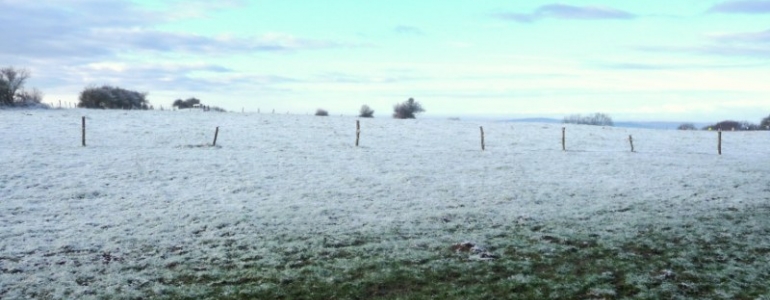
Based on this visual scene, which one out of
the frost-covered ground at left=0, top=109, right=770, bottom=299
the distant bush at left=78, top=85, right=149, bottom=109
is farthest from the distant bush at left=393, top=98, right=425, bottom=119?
the frost-covered ground at left=0, top=109, right=770, bottom=299

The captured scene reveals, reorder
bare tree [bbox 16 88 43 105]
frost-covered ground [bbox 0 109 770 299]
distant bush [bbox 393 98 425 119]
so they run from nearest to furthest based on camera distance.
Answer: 1. frost-covered ground [bbox 0 109 770 299]
2. bare tree [bbox 16 88 43 105]
3. distant bush [bbox 393 98 425 119]

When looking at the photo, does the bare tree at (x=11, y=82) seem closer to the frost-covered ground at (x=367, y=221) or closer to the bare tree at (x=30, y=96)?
the bare tree at (x=30, y=96)

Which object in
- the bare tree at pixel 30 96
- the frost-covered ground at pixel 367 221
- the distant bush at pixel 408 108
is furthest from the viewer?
the distant bush at pixel 408 108

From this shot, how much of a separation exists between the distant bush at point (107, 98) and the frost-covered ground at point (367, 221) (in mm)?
86248

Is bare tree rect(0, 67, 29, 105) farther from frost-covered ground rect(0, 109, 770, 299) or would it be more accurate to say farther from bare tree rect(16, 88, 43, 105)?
frost-covered ground rect(0, 109, 770, 299)

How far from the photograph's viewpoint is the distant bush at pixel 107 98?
126 meters

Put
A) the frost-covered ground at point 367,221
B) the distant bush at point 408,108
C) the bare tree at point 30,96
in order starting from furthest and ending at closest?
the distant bush at point 408,108 → the bare tree at point 30,96 → the frost-covered ground at point 367,221

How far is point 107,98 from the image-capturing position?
425ft

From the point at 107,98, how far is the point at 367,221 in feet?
404

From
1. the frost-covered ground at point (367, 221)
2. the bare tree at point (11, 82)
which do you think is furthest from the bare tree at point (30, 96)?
the frost-covered ground at point (367, 221)

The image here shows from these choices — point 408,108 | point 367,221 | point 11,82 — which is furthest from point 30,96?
point 367,221

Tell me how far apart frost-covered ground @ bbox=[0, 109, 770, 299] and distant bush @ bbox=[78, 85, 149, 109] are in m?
86.2

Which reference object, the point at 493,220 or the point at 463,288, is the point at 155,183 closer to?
the point at 493,220

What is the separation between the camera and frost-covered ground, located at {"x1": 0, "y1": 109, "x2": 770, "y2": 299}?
13.2m
